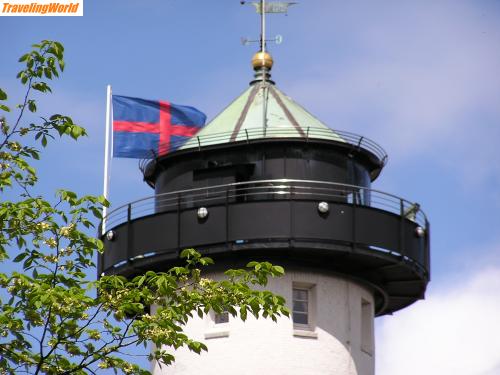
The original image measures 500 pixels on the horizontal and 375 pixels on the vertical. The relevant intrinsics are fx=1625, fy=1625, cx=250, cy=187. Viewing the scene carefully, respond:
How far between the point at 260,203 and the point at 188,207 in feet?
7.31

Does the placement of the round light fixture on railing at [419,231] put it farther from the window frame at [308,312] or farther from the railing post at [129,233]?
the railing post at [129,233]

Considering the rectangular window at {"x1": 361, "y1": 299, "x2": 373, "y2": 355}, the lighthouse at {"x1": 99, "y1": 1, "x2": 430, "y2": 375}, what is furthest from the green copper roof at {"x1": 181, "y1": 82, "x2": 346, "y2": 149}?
the rectangular window at {"x1": 361, "y1": 299, "x2": 373, "y2": 355}

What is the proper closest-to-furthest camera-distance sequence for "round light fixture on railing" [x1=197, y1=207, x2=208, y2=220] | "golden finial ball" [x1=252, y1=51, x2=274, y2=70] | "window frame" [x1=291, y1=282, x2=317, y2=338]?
"round light fixture on railing" [x1=197, y1=207, x2=208, y2=220]
"window frame" [x1=291, y1=282, x2=317, y2=338]
"golden finial ball" [x1=252, y1=51, x2=274, y2=70]

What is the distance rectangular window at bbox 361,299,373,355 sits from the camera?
144ft

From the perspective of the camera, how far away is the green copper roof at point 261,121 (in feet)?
141

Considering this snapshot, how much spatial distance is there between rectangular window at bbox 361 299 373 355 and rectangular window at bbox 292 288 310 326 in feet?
6.78

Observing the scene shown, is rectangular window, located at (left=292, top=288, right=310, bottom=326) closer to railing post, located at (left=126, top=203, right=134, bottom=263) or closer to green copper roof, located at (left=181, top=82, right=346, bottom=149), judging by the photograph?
green copper roof, located at (left=181, top=82, right=346, bottom=149)

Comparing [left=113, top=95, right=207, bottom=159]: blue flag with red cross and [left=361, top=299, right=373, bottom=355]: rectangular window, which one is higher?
[left=113, top=95, right=207, bottom=159]: blue flag with red cross

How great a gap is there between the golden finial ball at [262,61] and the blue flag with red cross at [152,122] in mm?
3213

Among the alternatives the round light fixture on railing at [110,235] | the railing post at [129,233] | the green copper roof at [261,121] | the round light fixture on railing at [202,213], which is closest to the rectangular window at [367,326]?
the green copper roof at [261,121]

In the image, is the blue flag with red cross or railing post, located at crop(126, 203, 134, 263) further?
the blue flag with red cross

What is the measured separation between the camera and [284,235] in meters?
40.7

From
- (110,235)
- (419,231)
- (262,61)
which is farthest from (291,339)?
(262,61)

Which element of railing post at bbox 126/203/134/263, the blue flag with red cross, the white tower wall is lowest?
the white tower wall
